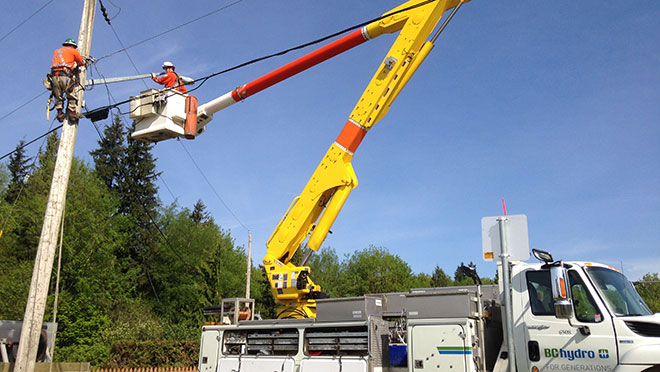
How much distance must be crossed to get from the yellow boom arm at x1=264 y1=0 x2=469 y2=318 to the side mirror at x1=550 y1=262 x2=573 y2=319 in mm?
5212

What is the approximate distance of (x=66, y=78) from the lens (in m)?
11.2

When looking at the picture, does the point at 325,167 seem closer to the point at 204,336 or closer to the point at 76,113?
the point at 204,336

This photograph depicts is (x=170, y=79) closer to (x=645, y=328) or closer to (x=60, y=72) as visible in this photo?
(x=60, y=72)

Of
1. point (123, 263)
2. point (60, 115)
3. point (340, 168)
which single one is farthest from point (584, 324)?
point (123, 263)

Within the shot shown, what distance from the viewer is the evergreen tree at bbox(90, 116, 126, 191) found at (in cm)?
4750

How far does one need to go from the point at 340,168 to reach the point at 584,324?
577cm

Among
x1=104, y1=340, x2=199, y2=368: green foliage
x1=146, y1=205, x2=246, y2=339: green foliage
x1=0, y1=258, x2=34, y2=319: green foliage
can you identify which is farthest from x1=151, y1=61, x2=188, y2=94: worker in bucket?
x1=146, y1=205, x2=246, y2=339: green foliage

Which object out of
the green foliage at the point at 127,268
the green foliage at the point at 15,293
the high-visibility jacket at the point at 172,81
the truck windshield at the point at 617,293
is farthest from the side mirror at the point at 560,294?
the green foliage at the point at 15,293

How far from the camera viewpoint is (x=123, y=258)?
43.6 metres

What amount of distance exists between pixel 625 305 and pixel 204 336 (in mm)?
7250

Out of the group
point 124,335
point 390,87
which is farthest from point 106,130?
point 390,87

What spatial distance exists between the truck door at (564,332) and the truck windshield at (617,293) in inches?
7.4

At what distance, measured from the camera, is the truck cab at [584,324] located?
6.78m

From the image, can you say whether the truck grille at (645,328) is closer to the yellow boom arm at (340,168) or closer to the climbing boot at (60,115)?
the yellow boom arm at (340,168)
